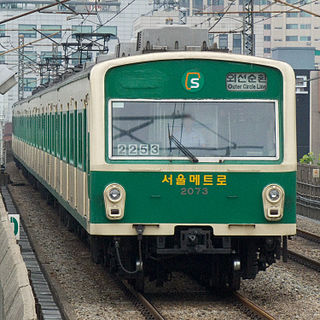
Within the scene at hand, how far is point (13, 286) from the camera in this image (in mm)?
7684

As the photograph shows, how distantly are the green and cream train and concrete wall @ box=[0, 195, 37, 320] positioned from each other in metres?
0.92

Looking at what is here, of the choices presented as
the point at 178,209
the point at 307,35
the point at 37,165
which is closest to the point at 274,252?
the point at 178,209

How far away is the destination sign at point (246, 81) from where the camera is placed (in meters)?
9.57

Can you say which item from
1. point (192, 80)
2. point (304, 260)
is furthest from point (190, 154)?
point (304, 260)

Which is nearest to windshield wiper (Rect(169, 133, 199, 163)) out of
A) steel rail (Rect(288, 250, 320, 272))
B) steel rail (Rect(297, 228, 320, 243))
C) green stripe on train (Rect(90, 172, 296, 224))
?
green stripe on train (Rect(90, 172, 296, 224))

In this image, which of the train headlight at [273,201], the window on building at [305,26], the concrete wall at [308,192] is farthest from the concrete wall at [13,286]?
the window on building at [305,26]

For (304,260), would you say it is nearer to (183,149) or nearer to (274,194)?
(274,194)

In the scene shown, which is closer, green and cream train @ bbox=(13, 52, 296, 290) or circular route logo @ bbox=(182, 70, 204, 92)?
green and cream train @ bbox=(13, 52, 296, 290)

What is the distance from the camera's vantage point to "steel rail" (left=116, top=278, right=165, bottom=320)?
903 centimetres

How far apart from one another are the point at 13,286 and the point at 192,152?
2.57 metres

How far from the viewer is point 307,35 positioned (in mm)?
118125

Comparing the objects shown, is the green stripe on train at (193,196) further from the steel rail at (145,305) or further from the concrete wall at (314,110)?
the concrete wall at (314,110)

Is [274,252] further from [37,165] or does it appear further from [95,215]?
[37,165]

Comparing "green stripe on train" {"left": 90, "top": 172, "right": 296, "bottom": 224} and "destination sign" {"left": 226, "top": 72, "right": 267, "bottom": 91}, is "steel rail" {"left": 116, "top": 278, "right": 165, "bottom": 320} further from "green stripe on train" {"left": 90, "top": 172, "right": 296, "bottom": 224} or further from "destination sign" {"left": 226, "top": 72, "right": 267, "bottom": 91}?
"destination sign" {"left": 226, "top": 72, "right": 267, "bottom": 91}
